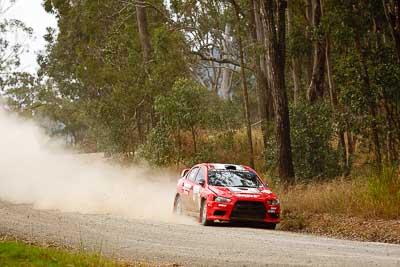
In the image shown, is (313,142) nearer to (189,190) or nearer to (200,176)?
(200,176)

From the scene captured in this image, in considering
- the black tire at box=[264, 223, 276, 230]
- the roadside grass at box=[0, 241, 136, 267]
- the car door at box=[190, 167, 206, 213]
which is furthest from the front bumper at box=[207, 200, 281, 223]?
the roadside grass at box=[0, 241, 136, 267]

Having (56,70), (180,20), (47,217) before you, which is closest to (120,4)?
(180,20)

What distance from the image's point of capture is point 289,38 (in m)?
33.6

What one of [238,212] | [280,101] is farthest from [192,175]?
[280,101]

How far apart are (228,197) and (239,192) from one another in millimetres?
414

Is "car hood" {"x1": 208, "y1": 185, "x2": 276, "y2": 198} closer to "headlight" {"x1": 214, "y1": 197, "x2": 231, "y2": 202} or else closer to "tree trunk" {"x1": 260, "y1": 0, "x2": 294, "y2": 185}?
"headlight" {"x1": 214, "y1": 197, "x2": 231, "y2": 202}

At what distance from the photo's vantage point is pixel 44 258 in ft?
36.9

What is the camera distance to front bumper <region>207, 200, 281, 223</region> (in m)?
18.9

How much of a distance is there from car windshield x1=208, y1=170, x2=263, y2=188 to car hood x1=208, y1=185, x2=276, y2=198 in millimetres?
386

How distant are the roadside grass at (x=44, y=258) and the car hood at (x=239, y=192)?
25.3ft

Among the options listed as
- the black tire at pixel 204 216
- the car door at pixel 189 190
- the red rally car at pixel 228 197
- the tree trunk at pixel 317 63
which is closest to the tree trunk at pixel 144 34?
the tree trunk at pixel 317 63

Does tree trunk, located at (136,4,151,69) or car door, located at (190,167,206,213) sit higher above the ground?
tree trunk, located at (136,4,151,69)

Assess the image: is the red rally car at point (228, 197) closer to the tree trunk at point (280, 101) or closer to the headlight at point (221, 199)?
the headlight at point (221, 199)

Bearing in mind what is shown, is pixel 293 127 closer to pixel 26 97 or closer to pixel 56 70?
pixel 56 70
